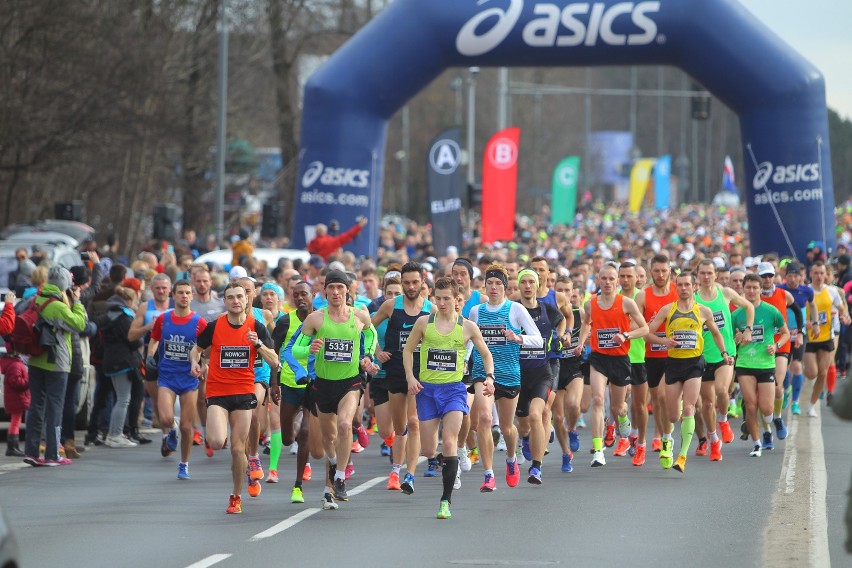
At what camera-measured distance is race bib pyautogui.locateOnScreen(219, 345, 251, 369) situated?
1183cm

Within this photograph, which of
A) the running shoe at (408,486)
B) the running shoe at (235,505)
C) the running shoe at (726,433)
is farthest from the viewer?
the running shoe at (726,433)

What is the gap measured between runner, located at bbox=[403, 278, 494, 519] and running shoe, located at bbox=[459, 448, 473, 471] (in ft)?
6.89

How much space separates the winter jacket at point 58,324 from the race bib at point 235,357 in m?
3.13

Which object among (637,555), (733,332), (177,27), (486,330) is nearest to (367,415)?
(733,332)

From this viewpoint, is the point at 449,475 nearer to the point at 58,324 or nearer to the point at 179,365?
the point at 179,365

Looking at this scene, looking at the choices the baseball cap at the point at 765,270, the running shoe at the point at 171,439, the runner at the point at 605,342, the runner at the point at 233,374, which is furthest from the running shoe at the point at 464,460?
the baseball cap at the point at 765,270

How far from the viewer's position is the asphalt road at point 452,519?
31.6ft


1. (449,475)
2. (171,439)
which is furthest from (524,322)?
(171,439)

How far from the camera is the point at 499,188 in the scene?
31.5 m

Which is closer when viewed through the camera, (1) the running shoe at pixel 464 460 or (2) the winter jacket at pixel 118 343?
(1) the running shoe at pixel 464 460

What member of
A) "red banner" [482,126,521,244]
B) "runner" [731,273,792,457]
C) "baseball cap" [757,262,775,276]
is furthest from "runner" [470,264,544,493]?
"red banner" [482,126,521,244]

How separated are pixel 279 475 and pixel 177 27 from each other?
2876 centimetres

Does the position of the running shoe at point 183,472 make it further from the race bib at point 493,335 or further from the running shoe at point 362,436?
the race bib at point 493,335

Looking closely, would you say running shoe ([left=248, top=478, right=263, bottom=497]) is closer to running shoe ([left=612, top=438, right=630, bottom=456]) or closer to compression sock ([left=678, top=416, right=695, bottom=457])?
compression sock ([left=678, top=416, right=695, bottom=457])
